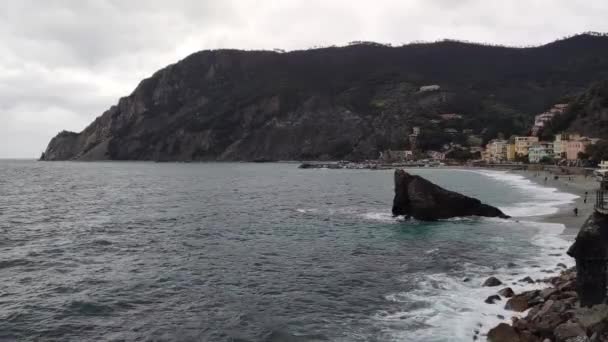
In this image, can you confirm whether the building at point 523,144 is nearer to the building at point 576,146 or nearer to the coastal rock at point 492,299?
the building at point 576,146

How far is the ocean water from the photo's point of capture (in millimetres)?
18031

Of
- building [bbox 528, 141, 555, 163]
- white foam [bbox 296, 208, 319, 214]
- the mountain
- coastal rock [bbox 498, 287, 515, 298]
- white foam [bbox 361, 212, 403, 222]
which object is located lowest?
Answer: white foam [bbox 296, 208, 319, 214]

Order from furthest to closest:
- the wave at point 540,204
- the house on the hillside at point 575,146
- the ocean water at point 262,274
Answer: the house on the hillside at point 575,146 → the wave at point 540,204 → the ocean water at point 262,274

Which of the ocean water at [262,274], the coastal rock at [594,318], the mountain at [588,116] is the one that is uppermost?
the mountain at [588,116]

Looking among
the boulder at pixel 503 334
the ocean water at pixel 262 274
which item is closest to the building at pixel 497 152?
the ocean water at pixel 262 274

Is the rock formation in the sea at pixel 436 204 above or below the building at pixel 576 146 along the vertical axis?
below

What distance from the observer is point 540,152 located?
14875 centimetres

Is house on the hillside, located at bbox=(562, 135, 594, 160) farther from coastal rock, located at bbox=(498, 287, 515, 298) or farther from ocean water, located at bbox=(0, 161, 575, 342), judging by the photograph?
coastal rock, located at bbox=(498, 287, 515, 298)

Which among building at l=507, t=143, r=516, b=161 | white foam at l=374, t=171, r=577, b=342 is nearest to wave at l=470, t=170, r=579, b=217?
white foam at l=374, t=171, r=577, b=342

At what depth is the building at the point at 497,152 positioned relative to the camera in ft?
592

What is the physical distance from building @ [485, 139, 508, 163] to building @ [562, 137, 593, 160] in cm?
4225

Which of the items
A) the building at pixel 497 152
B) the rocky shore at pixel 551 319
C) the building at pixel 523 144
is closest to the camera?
the rocky shore at pixel 551 319

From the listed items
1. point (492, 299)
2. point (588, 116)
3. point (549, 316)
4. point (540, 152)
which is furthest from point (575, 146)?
point (549, 316)

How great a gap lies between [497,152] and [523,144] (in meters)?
19.3
